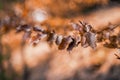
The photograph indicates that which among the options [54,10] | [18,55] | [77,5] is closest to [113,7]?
[77,5]

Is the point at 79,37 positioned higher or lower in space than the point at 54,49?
higher

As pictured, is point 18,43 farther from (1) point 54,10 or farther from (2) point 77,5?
(2) point 77,5

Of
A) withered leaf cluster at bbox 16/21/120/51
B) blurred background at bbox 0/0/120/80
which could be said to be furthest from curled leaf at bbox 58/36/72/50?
blurred background at bbox 0/0/120/80

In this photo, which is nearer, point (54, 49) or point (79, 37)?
point (79, 37)

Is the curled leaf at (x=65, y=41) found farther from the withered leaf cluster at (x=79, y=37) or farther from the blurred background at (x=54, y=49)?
the blurred background at (x=54, y=49)

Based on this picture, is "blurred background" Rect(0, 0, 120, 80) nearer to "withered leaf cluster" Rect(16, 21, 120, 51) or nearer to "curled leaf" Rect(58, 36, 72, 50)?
"withered leaf cluster" Rect(16, 21, 120, 51)

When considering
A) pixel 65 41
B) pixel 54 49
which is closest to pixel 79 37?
pixel 65 41

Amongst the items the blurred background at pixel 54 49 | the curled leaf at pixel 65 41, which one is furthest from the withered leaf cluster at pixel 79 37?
the blurred background at pixel 54 49

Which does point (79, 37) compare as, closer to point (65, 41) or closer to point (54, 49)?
point (65, 41)
